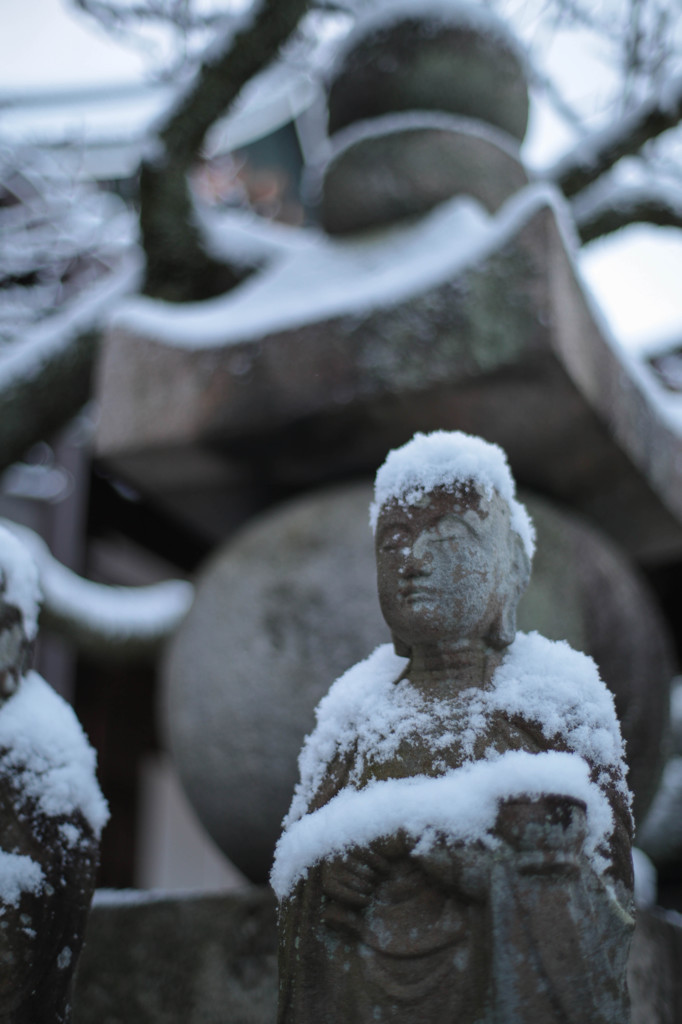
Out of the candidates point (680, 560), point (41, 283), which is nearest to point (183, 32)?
point (41, 283)

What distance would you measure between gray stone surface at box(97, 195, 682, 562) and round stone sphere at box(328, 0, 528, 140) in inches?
42.3

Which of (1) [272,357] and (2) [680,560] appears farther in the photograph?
(2) [680,560]

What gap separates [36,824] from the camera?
1.63 m

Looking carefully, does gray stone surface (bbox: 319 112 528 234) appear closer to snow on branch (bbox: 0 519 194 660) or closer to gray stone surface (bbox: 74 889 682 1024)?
snow on branch (bbox: 0 519 194 660)

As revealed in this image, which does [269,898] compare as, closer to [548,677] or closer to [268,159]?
[548,677]

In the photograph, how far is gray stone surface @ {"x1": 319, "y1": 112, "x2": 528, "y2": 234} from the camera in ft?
11.1

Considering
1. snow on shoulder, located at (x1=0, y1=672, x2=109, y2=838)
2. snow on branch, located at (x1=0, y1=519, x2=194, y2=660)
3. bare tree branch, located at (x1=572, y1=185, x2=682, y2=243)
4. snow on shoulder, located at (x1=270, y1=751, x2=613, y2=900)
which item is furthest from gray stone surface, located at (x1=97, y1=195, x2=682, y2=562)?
bare tree branch, located at (x1=572, y1=185, x2=682, y2=243)

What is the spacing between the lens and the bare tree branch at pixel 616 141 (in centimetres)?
406

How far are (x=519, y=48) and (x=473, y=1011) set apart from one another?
132 inches

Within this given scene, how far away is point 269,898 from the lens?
7.57 ft

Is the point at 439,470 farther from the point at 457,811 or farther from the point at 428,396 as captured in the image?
the point at 428,396

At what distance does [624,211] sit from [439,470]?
350cm

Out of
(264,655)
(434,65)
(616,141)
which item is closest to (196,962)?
(264,655)

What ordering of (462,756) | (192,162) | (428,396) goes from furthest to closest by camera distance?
(192,162), (428,396), (462,756)
